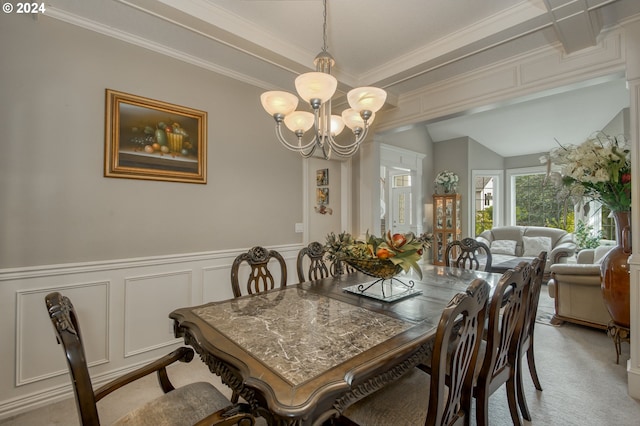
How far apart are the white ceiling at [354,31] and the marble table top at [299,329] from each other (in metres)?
2.07

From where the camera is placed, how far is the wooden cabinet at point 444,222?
6.52 metres

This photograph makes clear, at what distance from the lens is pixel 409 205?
22.4 feet

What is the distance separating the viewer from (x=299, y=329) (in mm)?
1340

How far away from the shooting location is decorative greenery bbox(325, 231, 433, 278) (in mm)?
1706

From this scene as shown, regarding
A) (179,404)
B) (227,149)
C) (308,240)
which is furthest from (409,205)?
(179,404)

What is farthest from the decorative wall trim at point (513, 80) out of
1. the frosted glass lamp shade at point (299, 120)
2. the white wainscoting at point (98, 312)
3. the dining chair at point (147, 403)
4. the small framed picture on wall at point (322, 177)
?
the dining chair at point (147, 403)

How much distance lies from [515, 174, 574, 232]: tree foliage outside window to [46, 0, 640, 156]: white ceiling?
17.0 feet

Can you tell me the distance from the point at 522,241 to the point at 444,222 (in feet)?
5.04

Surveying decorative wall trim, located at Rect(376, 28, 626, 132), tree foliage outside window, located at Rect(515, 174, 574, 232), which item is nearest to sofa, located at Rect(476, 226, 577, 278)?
tree foliage outside window, located at Rect(515, 174, 574, 232)

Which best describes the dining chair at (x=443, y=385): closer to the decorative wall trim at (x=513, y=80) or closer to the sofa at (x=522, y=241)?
the decorative wall trim at (x=513, y=80)

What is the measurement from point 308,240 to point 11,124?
2.81 m

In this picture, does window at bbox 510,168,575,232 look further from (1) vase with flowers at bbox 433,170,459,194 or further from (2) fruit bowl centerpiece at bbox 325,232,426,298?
(2) fruit bowl centerpiece at bbox 325,232,426,298

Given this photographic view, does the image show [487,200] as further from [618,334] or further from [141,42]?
[141,42]

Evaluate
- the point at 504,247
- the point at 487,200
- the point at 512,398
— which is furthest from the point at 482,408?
the point at 487,200
